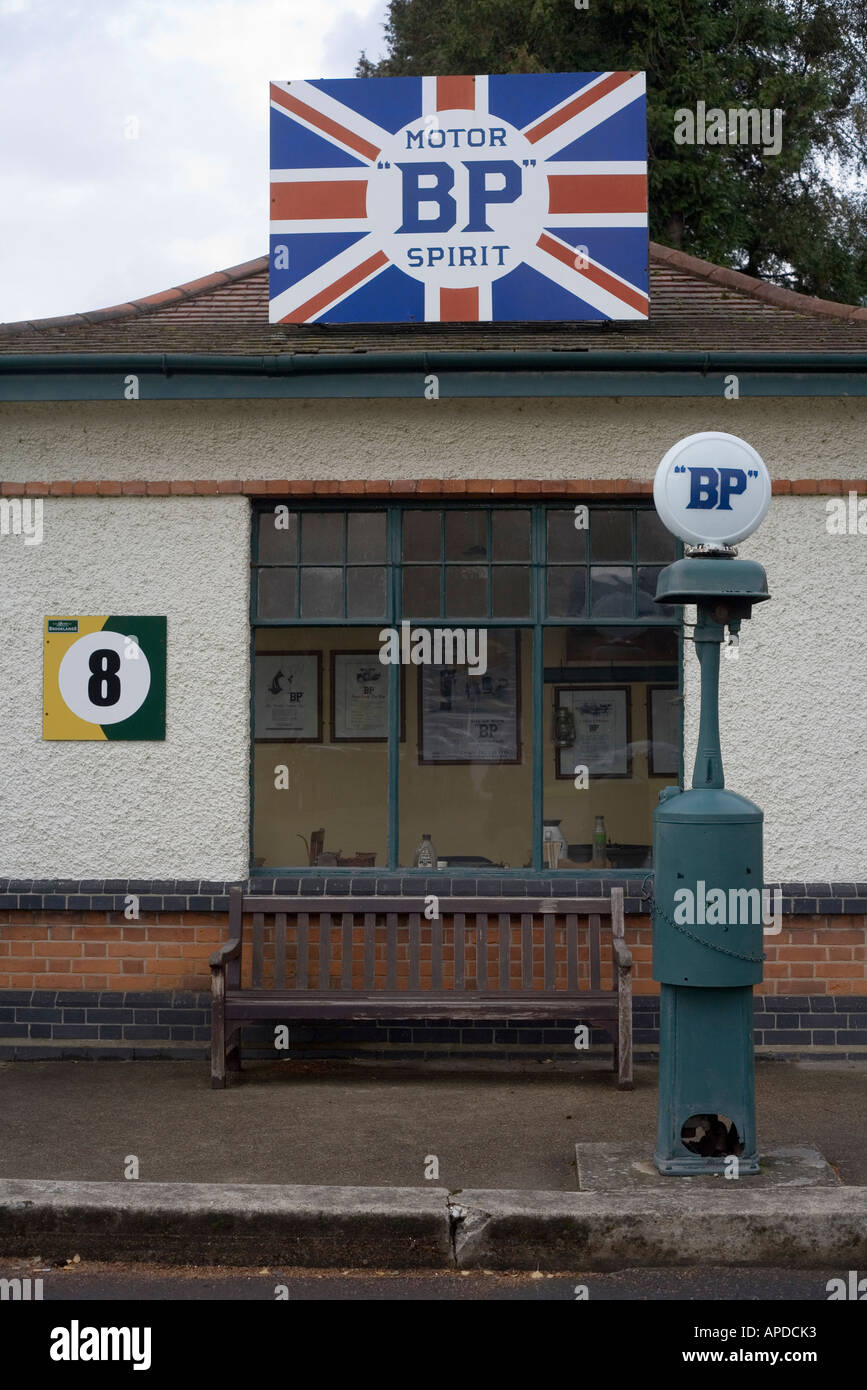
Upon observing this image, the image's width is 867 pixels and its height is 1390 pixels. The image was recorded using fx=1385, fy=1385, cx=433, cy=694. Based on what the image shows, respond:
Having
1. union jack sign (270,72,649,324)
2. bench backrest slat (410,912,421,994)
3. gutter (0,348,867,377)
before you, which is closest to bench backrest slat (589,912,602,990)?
bench backrest slat (410,912,421,994)

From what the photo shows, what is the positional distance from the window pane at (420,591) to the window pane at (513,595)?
328 mm

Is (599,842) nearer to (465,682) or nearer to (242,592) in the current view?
(465,682)

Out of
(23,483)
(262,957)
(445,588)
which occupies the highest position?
(23,483)

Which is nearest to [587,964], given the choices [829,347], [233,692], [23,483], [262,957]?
[262,957]

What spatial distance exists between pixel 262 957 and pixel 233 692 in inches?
54.1

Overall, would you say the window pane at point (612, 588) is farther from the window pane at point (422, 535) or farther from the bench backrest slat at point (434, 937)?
the bench backrest slat at point (434, 937)

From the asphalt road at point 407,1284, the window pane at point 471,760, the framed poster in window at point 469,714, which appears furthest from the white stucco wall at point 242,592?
the asphalt road at point 407,1284

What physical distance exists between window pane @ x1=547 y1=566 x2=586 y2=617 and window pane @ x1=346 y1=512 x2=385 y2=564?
0.91m

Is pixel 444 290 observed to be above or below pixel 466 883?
above

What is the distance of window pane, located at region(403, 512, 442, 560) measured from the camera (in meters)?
7.33

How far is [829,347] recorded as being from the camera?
713 cm

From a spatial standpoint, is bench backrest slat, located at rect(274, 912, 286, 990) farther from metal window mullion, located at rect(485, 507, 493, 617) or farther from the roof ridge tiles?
the roof ridge tiles

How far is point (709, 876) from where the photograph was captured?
493cm

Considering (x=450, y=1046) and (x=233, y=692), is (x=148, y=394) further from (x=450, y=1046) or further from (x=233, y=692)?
(x=450, y=1046)
